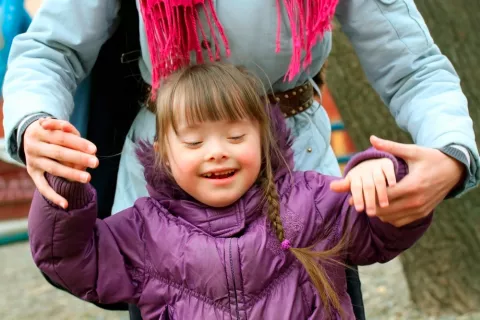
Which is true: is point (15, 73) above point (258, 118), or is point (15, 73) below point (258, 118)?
above

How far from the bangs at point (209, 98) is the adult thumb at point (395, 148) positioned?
341mm

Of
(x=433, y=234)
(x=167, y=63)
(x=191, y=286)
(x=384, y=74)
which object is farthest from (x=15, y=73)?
(x=433, y=234)

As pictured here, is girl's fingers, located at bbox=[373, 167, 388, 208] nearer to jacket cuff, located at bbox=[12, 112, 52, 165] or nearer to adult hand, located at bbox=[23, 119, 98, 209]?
adult hand, located at bbox=[23, 119, 98, 209]

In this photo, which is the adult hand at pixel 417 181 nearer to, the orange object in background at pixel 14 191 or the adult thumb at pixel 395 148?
the adult thumb at pixel 395 148

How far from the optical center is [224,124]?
175 cm

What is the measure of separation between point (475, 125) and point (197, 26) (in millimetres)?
2644

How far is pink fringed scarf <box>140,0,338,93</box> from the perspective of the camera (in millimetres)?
1785

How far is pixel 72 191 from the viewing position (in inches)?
63.5

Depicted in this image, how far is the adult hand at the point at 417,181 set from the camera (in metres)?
1.57

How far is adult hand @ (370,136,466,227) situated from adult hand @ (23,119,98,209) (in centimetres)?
59

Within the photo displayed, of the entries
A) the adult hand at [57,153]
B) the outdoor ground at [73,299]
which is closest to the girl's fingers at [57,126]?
the adult hand at [57,153]

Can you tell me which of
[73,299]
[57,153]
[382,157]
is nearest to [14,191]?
[73,299]

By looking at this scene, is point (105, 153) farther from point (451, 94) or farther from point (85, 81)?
point (451, 94)

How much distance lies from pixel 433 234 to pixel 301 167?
2.51 meters
